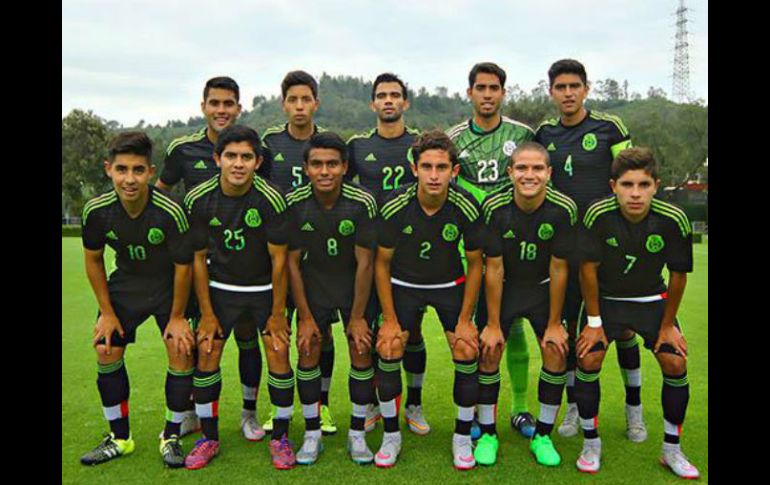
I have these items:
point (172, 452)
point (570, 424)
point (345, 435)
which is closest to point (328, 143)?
point (345, 435)

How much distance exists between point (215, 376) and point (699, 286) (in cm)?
1177

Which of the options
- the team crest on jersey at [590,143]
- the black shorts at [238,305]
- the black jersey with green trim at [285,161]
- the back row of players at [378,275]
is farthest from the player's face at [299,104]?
the team crest on jersey at [590,143]

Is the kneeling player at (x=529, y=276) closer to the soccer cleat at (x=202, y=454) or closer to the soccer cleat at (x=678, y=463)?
the soccer cleat at (x=678, y=463)

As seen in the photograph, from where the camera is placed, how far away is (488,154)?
4.76 meters

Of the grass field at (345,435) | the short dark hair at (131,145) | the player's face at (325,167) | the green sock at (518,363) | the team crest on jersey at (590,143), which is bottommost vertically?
the grass field at (345,435)

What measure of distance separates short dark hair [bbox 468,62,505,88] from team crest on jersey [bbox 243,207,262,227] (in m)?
1.97

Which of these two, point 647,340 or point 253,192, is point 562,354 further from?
point 253,192

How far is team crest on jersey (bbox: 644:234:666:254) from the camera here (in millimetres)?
3893

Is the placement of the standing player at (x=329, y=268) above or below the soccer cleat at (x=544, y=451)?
above

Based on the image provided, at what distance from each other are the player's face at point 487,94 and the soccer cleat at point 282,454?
285cm

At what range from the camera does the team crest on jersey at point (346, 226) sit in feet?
13.6

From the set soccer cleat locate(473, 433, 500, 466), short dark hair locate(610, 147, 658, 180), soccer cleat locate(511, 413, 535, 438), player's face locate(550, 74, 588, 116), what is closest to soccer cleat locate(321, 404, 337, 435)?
soccer cleat locate(473, 433, 500, 466)

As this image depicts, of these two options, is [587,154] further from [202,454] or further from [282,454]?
[202,454]

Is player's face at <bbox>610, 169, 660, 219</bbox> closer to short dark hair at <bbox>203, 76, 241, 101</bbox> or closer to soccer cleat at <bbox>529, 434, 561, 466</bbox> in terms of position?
soccer cleat at <bbox>529, 434, 561, 466</bbox>
